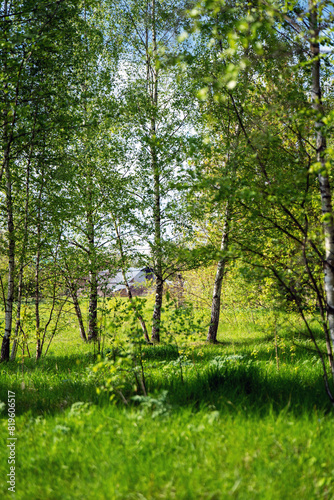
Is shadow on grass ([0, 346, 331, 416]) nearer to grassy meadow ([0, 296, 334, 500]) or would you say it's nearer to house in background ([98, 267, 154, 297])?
grassy meadow ([0, 296, 334, 500])

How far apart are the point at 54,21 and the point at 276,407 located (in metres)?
7.83

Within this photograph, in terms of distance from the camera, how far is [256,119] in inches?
167

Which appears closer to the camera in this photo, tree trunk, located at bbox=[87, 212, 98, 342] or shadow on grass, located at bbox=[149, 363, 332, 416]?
shadow on grass, located at bbox=[149, 363, 332, 416]

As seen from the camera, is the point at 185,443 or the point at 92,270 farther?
the point at 92,270

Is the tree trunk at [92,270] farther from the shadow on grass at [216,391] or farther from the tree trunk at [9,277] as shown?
the shadow on grass at [216,391]

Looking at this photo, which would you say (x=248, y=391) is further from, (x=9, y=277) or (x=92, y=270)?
(x=92, y=270)

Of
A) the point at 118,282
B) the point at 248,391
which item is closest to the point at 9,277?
the point at 118,282

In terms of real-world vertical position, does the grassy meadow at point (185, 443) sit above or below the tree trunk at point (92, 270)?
below

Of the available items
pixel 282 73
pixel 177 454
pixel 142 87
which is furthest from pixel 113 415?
pixel 142 87

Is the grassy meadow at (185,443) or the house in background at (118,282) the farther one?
→ the house in background at (118,282)

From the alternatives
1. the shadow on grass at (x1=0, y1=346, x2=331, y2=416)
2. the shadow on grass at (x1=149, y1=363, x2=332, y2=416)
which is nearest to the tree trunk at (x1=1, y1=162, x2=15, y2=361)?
the shadow on grass at (x1=0, y1=346, x2=331, y2=416)

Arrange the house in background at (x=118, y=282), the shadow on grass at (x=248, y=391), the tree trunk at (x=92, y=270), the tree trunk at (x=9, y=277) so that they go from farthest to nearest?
the tree trunk at (x=92, y=270)
the house in background at (x=118, y=282)
the tree trunk at (x=9, y=277)
the shadow on grass at (x=248, y=391)

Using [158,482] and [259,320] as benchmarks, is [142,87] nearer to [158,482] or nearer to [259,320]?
[259,320]

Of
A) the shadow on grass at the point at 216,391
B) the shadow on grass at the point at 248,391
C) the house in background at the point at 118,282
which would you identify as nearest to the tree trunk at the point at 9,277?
the house in background at the point at 118,282
